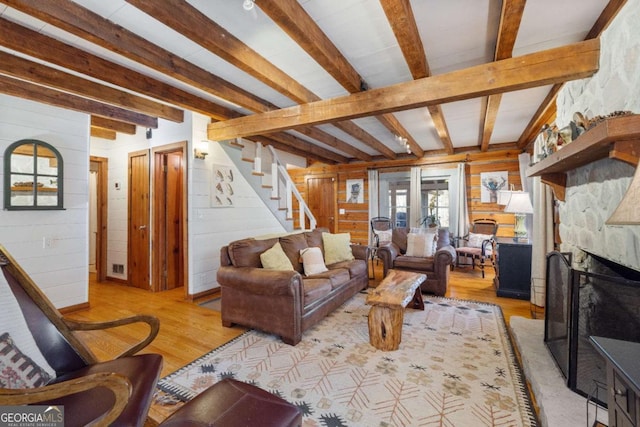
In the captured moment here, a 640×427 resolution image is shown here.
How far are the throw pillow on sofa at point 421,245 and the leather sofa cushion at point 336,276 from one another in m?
1.45

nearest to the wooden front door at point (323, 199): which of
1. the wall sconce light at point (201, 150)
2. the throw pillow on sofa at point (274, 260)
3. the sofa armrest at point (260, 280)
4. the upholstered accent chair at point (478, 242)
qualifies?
the upholstered accent chair at point (478, 242)

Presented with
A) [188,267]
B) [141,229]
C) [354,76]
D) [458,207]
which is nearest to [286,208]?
[188,267]

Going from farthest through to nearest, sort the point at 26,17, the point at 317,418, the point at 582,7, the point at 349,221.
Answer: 1. the point at 349,221
2. the point at 26,17
3. the point at 582,7
4. the point at 317,418

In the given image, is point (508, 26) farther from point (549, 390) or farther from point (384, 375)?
point (384, 375)

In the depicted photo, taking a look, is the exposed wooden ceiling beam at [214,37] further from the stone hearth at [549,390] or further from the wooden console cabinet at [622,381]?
the stone hearth at [549,390]

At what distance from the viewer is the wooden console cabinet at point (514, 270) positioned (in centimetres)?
380

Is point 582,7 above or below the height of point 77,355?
above

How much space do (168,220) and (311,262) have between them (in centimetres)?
244

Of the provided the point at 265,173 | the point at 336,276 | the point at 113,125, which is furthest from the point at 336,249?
the point at 113,125

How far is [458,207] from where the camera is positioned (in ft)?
19.5

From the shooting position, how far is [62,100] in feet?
10.6

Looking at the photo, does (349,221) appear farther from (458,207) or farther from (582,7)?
(582,7)

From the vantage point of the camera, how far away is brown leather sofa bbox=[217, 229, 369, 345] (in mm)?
2518

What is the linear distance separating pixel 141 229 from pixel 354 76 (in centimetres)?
382
